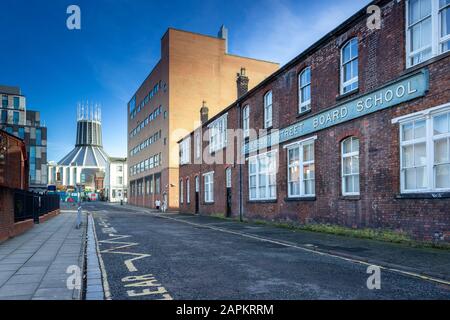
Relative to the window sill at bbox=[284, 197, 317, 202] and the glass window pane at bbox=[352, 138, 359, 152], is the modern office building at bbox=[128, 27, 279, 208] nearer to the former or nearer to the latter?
the window sill at bbox=[284, 197, 317, 202]

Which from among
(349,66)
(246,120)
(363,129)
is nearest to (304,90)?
(349,66)

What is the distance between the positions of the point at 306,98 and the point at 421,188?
292 inches

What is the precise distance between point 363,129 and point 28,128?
8558 centimetres

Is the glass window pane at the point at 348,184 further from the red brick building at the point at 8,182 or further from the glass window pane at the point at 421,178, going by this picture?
the red brick building at the point at 8,182

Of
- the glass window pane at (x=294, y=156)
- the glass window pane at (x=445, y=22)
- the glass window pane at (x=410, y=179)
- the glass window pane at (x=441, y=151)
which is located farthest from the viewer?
the glass window pane at (x=294, y=156)

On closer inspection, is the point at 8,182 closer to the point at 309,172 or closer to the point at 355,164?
the point at 309,172

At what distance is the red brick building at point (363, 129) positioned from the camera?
33.6 ft

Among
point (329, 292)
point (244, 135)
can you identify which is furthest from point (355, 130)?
point (244, 135)

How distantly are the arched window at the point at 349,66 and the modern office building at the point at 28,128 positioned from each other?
7587 centimetres

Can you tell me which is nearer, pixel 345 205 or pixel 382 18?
pixel 382 18

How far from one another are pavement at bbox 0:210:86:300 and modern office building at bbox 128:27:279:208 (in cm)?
3298

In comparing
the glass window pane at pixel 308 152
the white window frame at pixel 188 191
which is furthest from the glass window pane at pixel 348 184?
the white window frame at pixel 188 191

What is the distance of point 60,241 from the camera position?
1237 centimetres
